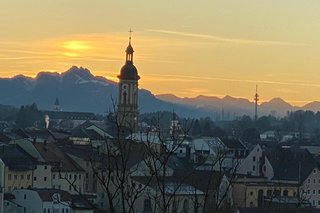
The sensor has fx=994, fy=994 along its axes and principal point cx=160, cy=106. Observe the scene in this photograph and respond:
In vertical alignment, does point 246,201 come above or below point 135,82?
below

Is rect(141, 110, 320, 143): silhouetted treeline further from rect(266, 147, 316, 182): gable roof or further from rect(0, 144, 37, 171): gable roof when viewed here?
rect(0, 144, 37, 171): gable roof

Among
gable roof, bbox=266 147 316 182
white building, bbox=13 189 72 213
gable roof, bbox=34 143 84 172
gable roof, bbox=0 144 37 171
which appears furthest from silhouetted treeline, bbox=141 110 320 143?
white building, bbox=13 189 72 213

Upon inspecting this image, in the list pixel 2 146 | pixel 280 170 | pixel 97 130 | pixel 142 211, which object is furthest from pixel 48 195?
pixel 97 130

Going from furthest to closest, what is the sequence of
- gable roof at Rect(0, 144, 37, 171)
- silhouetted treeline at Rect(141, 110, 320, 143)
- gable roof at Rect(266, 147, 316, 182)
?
1. silhouetted treeline at Rect(141, 110, 320, 143)
2. gable roof at Rect(266, 147, 316, 182)
3. gable roof at Rect(0, 144, 37, 171)

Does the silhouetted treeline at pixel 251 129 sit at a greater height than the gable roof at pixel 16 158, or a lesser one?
greater

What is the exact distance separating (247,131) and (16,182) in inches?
2558

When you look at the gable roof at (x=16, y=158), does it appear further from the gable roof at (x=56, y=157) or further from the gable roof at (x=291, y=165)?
the gable roof at (x=291, y=165)

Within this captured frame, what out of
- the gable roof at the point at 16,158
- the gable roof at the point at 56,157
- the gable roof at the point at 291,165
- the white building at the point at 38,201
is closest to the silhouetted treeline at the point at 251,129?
the gable roof at the point at 291,165

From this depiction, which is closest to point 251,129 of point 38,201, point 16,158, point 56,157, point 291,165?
point 291,165

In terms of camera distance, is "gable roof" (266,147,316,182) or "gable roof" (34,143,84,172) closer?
"gable roof" (34,143,84,172)

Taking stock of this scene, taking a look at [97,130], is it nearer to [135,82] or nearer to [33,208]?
[135,82]

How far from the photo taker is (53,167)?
152ft

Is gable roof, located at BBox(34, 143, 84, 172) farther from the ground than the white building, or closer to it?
farther from the ground

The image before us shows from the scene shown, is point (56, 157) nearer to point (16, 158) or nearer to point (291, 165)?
point (16, 158)
